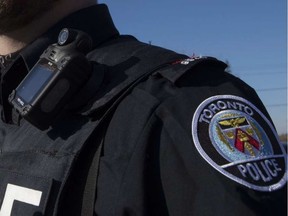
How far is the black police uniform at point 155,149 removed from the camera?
1055mm

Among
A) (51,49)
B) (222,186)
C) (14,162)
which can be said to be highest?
(51,49)

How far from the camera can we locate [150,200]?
1.10 meters

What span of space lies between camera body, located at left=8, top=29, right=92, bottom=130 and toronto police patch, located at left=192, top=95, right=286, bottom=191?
0.34m

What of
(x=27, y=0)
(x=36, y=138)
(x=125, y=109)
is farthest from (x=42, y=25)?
(x=125, y=109)

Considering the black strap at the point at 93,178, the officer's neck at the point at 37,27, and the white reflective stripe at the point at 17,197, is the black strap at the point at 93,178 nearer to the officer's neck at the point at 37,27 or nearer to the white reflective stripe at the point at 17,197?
the white reflective stripe at the point at 17,197

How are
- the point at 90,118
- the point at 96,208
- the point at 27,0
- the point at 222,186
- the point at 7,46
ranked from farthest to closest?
the point at 7,46 < the point at 27,0 < the point at 90,118 < the point at 96,208 < the point at 222,186

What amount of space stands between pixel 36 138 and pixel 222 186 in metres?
0.56

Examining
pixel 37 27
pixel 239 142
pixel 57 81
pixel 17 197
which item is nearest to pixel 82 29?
pixel 37 27

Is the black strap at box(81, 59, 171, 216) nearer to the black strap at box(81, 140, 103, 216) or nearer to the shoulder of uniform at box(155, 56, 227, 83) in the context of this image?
the black strap at box(81, 140, 103, 216)

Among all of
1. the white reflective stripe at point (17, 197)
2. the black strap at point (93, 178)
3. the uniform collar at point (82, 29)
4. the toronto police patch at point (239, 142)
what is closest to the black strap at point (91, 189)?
the black strap at point (93, 178)

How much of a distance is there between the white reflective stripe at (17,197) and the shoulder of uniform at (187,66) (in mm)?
436

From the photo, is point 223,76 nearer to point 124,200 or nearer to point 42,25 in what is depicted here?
point 124,200

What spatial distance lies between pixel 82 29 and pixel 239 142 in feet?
2.36

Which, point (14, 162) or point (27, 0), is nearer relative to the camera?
point (14, 162)
